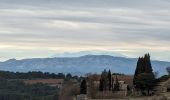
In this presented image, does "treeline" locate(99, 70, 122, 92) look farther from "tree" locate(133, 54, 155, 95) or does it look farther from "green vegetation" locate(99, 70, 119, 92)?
"tree" locate(133, 54, 155, 95)

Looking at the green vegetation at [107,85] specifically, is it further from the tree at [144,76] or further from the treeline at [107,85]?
the tree at [144,76]

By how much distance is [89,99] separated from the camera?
79250 mm

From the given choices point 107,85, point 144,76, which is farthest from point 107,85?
point 144,76

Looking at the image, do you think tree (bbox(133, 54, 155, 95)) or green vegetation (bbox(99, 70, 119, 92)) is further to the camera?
green vegetation (bbox(99, 70, 119, 92))

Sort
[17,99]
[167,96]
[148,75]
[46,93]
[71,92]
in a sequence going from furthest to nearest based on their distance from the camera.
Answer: [46,93] < [17,99] < [71,92] < [148,75] < [167,96]

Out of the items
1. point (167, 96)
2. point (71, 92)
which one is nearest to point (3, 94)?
point (71, 92)

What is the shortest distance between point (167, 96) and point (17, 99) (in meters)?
114

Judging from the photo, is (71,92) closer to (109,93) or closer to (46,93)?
(109,93)

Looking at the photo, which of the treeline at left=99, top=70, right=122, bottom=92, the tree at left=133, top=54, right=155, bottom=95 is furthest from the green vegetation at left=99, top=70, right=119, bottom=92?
the tree at left=133, top=54, right=155, bottom=95

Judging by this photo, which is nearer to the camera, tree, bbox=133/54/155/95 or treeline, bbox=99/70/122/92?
tree, bbox=133/54/155/95

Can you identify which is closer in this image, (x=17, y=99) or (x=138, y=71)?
(x=138, y=71)

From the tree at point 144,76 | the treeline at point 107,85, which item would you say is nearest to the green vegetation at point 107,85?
the treeline at point 107,85

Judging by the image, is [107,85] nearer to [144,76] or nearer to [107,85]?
[107,85]

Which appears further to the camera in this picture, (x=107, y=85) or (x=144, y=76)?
(x=107, y=85)
